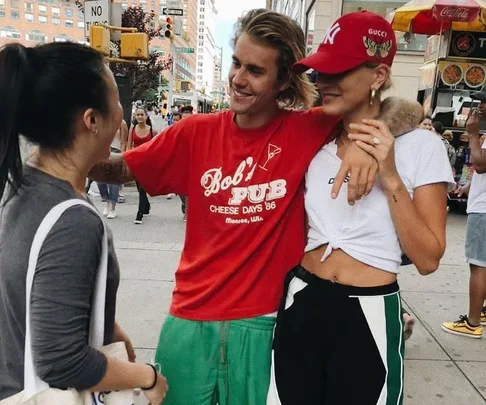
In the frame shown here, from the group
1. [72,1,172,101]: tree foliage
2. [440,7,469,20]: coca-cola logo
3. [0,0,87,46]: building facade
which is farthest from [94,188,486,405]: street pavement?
[0,0,87,46]: building facade

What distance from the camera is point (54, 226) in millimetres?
1125

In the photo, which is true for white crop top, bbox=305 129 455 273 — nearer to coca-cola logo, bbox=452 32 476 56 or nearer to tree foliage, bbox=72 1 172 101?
coca-cola logo, bbox=452 32 476 56

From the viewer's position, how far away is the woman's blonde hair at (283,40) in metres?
1.79

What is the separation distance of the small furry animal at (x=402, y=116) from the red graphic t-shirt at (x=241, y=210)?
0.22 metres

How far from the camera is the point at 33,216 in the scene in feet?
3.77

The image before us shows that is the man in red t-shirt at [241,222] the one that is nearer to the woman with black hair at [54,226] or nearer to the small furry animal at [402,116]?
the small furry animal at [402,116]

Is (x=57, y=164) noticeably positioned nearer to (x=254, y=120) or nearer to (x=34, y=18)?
(x=254, y=120)

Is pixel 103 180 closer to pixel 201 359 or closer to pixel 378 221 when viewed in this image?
pixel 201 359

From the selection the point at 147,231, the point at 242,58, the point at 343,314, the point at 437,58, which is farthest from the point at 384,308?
the point at 437,58

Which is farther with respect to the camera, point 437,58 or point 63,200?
point 437,58

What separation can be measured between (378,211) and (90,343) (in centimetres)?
95

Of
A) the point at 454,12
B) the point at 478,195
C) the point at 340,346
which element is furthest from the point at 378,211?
the point at 454,12

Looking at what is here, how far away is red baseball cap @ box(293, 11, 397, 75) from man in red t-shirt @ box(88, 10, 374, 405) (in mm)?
221

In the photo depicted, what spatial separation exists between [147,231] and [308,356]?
18.6 feet
